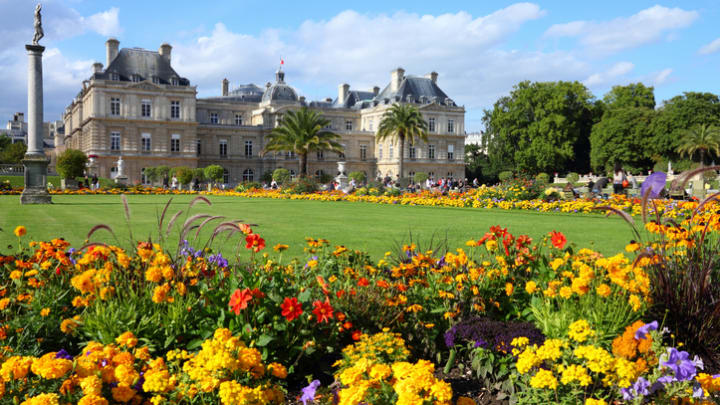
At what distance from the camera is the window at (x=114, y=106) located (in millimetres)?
50941

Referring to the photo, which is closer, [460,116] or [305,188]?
[305,188]

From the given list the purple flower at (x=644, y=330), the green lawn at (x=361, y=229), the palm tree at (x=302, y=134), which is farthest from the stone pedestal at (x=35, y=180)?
the palm tree at (x=302, y=134)

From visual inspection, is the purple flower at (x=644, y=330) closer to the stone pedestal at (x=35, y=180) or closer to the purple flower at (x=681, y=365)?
the purple flower at (x=681, y=365)

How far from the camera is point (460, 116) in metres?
Answer: 67.2

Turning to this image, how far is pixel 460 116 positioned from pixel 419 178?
13103mm

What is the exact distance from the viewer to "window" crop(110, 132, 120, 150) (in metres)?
51.1

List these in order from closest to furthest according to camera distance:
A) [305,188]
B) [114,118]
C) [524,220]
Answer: [524,220]
[305,188]
[114,118]

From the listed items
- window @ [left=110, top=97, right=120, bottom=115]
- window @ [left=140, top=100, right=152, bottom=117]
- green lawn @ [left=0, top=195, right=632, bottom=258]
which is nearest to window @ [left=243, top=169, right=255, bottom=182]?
window @ [left=140, top=100, right=152, bottom=117]

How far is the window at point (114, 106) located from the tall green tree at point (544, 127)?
35.9 m

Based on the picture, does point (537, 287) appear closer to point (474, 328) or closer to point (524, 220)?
point (474, 328)

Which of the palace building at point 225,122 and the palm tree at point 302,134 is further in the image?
the palace building at point 225,122

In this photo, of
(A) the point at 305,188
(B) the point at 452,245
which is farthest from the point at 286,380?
(A) the point at 305,188

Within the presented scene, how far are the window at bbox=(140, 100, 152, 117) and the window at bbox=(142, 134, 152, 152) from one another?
6.14 feet

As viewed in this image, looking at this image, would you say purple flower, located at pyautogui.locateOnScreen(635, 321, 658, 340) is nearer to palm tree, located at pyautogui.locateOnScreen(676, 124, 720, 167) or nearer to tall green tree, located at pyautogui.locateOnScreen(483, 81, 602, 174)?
palm tree, located at pyautogui.locateOnScreen(676, 124, 720, 167)
